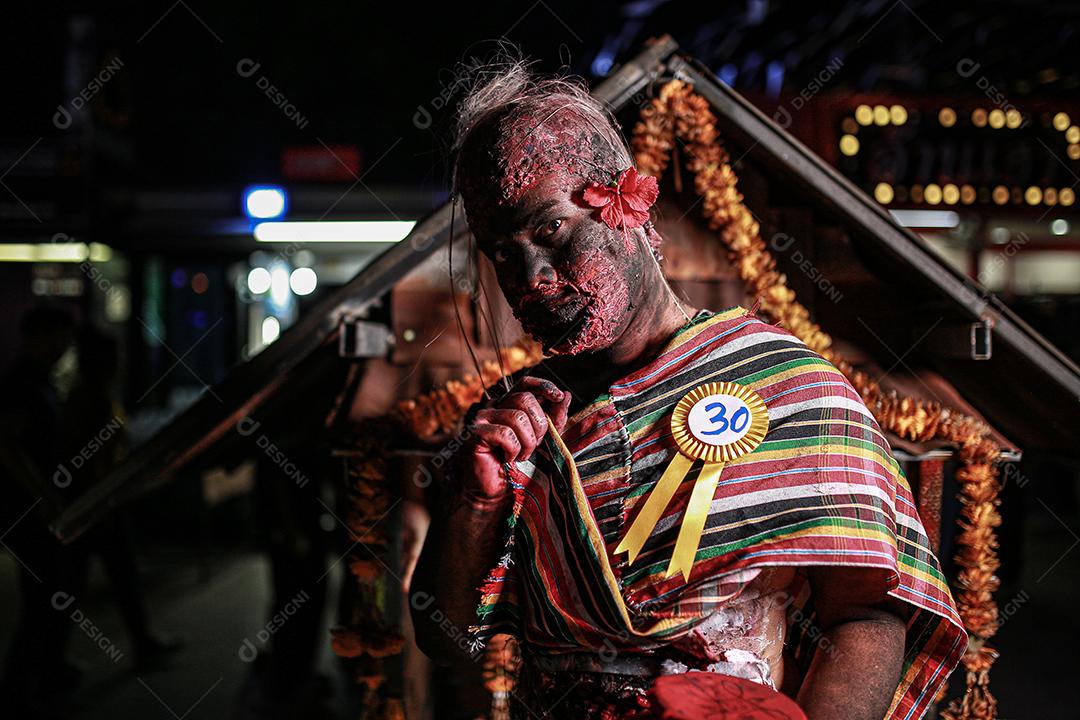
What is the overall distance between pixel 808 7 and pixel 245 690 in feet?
20.8

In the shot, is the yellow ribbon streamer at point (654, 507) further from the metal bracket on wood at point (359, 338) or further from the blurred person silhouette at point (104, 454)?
the blurred person silhouette at point (104, 454)

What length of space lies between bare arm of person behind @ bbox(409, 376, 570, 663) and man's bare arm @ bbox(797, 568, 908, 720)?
501 mm

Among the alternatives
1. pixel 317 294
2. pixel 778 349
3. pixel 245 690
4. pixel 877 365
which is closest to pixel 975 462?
pixel 877 365

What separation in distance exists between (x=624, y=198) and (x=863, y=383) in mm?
1187

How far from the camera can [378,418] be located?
2348 mm

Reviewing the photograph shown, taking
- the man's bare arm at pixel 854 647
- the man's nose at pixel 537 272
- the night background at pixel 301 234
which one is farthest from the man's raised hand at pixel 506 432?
the night background at pixel 301 234

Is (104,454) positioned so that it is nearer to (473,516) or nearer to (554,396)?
(473,516)

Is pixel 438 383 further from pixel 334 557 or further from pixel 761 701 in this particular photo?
pixel 334 557

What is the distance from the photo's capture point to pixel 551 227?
135 cm

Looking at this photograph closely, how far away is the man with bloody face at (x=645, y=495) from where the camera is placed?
123cm

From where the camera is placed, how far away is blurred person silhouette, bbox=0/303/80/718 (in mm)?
3971

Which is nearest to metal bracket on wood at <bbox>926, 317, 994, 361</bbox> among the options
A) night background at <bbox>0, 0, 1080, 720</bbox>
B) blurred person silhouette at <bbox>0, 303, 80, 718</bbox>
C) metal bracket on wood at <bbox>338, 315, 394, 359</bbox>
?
night background at <bbox>0, 0, 1080, 720</bbox>

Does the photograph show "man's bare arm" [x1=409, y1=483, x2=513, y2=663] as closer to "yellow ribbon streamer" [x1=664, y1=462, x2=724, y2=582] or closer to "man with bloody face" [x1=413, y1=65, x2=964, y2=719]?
"man with bloody face" [x1=413, y1=65, x2=964, y2=719]

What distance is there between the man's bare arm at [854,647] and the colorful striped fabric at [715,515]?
0.05 meters
